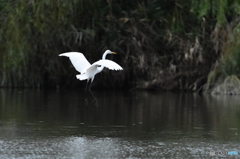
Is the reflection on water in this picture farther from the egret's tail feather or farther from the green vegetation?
the green vegetation

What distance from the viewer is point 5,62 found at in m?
20.1

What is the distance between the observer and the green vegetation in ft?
65.0

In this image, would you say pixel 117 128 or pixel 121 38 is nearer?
pixel 117 128

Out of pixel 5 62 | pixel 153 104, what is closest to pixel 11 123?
pixel 153 104

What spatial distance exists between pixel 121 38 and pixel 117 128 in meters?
10.7

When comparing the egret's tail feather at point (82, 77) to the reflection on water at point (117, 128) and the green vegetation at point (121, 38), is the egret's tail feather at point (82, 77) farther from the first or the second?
the green vegetation at point (121, 38)

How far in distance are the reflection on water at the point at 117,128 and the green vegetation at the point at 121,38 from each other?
438cm

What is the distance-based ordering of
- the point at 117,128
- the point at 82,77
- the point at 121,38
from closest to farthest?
the point at 117,128 < the point at 82,77 < the point at 121,38

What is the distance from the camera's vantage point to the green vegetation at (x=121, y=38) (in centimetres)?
1980

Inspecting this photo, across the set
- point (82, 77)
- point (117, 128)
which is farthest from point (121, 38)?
point (117, 128)

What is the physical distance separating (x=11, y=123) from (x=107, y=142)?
2609mm

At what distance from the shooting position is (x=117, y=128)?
10000 millimetres

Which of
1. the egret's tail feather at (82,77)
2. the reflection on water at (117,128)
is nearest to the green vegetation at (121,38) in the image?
the reflection on water at (117,128)

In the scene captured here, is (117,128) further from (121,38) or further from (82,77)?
(121,38)
